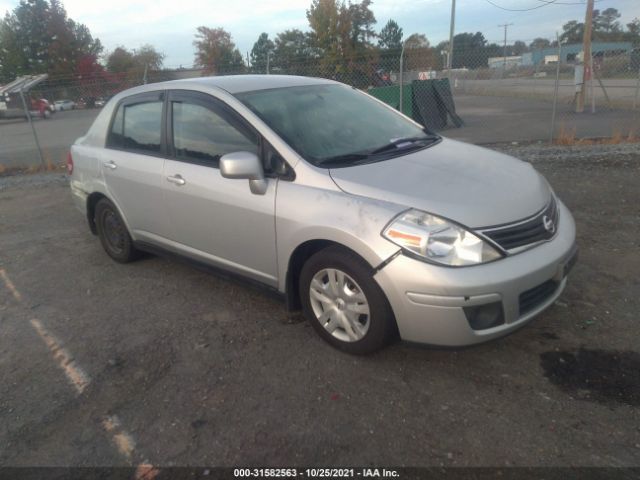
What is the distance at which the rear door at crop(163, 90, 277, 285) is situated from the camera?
329 cm

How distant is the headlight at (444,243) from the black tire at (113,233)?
2.98 meters

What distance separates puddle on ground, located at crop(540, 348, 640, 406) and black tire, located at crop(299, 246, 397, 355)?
37.4 inches

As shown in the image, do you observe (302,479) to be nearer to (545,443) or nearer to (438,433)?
(438,433)

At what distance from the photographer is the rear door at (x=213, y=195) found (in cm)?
329

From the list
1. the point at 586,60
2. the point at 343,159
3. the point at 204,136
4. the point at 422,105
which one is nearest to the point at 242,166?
the point at 343,159

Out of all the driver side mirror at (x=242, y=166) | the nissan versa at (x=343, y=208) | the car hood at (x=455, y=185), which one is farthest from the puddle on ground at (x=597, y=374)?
the driver side mirror at (x=242, y=166)

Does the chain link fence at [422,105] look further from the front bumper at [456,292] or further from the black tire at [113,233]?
the front bumper at [456,292]

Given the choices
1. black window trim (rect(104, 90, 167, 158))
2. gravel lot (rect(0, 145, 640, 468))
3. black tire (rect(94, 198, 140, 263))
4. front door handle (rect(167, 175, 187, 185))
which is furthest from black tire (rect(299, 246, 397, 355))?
black tire (rect(94, 198, 140, 263))

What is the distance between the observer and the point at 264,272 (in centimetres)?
339

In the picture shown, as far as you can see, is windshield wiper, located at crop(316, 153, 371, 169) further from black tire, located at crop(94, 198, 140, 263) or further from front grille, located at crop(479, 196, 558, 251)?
black tire, located at crop(94, 198, 140, 263)

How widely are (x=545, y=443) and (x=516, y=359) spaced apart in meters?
0.71

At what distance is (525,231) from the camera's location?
2766mm

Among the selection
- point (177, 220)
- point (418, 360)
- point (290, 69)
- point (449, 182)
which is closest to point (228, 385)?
point (418, 360)

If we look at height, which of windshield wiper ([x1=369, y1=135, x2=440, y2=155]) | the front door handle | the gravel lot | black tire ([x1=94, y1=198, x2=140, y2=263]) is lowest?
the gravel lot
